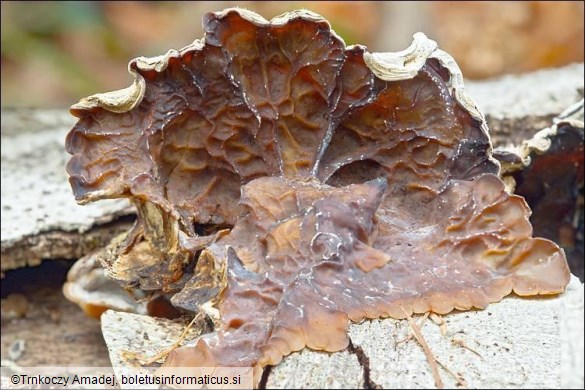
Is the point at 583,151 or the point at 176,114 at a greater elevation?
the point at 583,151

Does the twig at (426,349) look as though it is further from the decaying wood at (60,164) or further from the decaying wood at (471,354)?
the decaying wood at (60,164)

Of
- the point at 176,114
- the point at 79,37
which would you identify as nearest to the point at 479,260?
the point at 176,114

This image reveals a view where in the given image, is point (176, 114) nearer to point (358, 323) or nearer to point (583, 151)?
point (358, 323)

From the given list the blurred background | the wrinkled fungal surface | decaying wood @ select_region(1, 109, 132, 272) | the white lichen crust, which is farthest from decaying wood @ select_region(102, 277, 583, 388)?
the blurred background

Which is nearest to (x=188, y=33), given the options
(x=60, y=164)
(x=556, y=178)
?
(x=60, y=164)

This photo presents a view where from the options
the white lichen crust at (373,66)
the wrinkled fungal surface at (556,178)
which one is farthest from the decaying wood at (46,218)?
the wrinkled fungal surface at (556,178)

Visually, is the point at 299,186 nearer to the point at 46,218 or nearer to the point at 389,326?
the point at 389,326
